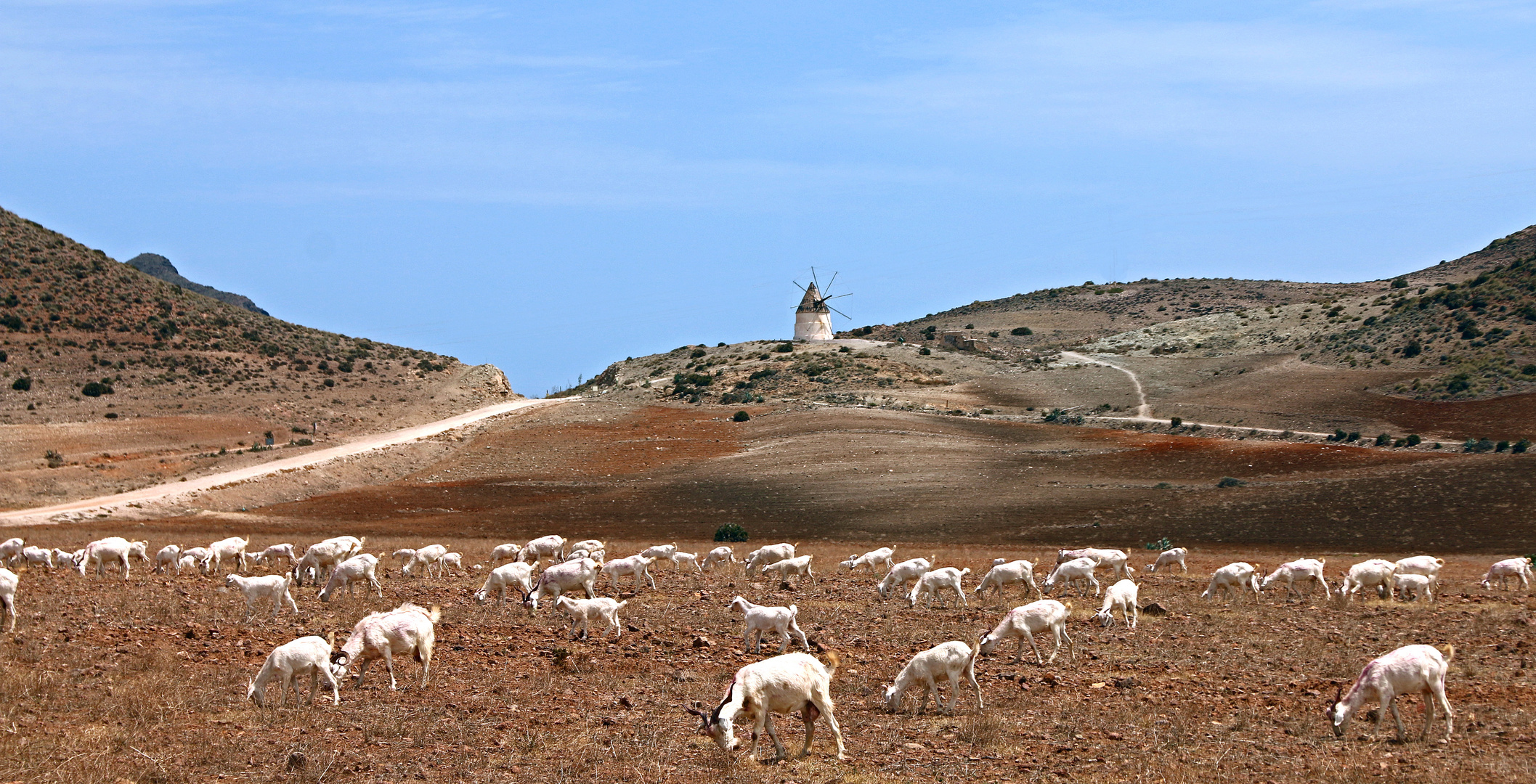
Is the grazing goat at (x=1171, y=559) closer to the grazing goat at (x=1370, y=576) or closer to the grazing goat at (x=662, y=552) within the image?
the grazing goat at (x=1370, y=576)

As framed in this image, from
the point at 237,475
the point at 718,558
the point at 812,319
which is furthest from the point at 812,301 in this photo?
the point at 718,558

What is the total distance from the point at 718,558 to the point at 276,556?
38.5 ft

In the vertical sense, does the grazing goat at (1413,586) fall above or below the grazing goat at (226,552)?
below

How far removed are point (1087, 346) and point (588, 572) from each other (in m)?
115

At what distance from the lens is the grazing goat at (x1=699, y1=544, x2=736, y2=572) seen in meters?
33.2

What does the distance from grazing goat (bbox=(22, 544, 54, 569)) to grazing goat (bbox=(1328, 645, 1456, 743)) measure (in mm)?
29054

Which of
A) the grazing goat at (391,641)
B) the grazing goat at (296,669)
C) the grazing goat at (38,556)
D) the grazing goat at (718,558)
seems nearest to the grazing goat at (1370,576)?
the grazing goat at (718,558)

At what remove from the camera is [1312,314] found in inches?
4734

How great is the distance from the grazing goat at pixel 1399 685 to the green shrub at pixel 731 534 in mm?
33290

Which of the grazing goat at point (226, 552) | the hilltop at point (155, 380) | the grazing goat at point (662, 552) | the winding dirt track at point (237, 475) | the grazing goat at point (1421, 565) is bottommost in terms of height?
the grazing goat at point (1421, 565)

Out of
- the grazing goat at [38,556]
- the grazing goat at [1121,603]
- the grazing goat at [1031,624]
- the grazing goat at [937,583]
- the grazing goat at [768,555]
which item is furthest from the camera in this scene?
the grazing goat at [768,555]

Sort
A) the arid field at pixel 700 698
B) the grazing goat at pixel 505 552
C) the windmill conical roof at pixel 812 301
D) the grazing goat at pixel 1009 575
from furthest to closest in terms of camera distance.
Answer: the windmill conical roof at pixel 812 301
the grazing goat at pixel 505 552
the grazing goat at pixel 1009 575
the arid field at pixel 700 698

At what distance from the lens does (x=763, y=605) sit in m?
23.3

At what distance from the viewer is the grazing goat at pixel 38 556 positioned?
99.1 feet
